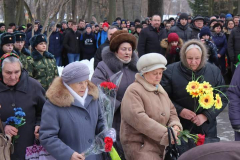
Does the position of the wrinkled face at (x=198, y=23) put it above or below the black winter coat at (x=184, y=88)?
above

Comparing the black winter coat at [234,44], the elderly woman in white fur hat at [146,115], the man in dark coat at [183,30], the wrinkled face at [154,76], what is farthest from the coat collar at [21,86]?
the black winter coat at [234,44]

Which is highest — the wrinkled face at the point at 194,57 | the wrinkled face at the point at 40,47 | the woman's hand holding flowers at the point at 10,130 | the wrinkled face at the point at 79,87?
the wrinkled face at the point at 194,57

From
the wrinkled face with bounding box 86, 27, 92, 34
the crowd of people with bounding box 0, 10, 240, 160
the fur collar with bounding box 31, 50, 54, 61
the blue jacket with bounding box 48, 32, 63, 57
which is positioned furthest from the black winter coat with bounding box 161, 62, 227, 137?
the blue jacket with bounding box 48, 32, 63, 57

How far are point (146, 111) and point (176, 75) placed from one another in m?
0.96

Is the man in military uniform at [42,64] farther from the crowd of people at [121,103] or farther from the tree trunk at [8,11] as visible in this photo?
the tree trunk at [8,11]

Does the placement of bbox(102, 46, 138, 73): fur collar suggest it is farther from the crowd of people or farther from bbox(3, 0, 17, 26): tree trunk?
bbox(3, 0, 17, 26): tree trunk

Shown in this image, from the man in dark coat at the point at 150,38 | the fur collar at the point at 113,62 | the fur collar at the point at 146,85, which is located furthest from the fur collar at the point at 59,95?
the man in dark coat at the point at 150,38

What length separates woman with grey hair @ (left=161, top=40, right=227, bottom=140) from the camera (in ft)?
14.5

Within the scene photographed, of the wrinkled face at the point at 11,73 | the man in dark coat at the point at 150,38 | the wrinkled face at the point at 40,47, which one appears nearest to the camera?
the wrinkled face at the point at 11,73

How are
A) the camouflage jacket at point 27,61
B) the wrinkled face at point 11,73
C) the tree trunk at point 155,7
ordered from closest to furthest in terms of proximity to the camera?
1. the wrinkled face at point 11,73
2. the camouflage jacket at point 27,61
3. the tree trunk at point 155,7

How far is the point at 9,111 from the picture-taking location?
3777 millimetres

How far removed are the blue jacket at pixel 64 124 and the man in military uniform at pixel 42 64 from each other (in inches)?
101

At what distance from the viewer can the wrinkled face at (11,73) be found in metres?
3.75

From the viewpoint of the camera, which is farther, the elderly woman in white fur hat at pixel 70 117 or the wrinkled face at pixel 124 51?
the wrinkled face at pixel 124 51
